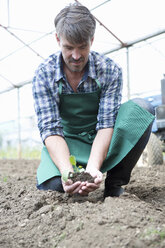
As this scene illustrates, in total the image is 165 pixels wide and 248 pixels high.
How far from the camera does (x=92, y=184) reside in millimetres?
1421

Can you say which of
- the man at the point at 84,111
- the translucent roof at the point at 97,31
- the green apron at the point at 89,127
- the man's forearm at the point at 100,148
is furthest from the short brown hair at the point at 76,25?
the translucent roof at the point at 97,31

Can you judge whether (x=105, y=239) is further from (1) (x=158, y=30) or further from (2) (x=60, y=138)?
(1) (x=158, y=30)

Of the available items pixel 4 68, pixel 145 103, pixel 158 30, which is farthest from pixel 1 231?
pixel 4 68

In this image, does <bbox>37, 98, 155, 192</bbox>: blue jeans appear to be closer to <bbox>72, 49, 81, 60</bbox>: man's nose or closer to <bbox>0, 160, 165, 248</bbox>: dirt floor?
<bbox>0, 160, 165, 248</bbox>: dirt floor

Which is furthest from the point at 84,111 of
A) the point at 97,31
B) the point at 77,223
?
the point at 97,31

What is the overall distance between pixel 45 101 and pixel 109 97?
0.41 m

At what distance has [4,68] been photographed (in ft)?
21.6

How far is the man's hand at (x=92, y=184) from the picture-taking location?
143cm

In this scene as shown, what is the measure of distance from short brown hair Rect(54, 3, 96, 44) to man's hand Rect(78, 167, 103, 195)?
0.70 metres

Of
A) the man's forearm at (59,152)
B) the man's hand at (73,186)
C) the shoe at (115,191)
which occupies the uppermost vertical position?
the man's forearm at (59,152)

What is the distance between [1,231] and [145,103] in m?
1.16

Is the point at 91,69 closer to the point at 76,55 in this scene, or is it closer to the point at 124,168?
the point at 76,55

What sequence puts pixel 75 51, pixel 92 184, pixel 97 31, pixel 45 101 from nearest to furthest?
pixel 92 184 → pixel 75 51 → pixel 45 101 → pixel 97 31

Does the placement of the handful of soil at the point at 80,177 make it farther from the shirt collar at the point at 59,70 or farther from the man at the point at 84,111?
the shirt collar at the point at 59,70
